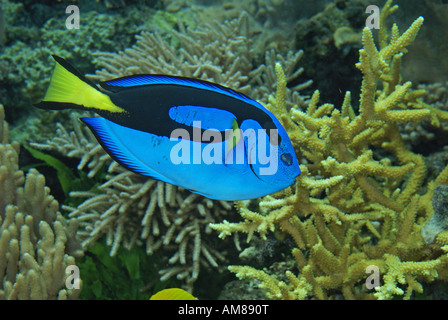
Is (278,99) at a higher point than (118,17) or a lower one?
lower

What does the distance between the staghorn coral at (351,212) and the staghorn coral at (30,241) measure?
1084 mm

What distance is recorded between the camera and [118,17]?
404 cm

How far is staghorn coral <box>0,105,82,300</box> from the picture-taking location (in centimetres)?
207

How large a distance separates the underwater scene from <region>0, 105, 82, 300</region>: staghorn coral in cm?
1

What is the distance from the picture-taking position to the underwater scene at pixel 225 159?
1.18 meters
